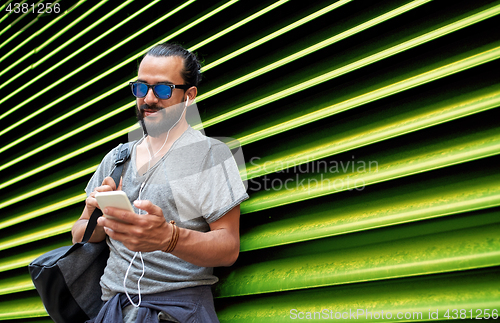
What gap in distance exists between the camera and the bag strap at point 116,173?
1500mm

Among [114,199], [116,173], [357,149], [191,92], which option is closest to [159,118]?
[191,92]

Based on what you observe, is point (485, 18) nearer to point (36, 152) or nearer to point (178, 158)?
point (178, 158)

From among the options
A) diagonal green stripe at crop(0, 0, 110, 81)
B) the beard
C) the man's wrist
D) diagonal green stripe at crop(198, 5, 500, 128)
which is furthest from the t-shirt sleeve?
diagonal green stripe at crop(0, 0, 110, 81)

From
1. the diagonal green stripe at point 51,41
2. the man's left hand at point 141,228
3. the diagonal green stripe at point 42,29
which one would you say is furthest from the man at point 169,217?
the diagonal green stripe at point 42,29

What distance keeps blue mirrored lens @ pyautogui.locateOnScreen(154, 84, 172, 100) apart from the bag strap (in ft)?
1.09

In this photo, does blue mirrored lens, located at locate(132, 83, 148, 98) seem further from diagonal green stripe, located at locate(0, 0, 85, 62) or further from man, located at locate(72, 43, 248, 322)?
diagonal green stripe, located at locate(0, 0, 85, 62)

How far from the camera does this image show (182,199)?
1.43 meters

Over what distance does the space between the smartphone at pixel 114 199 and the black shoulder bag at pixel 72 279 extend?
46cm

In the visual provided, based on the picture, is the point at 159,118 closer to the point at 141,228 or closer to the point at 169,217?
the point at 169,217

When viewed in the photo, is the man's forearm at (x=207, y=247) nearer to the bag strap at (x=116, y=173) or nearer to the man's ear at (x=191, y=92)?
the bag strap at (x=116, y=173)

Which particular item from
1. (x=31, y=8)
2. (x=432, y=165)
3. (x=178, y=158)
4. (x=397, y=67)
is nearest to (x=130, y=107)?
(x=178, y=158)

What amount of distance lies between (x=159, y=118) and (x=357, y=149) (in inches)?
38.0

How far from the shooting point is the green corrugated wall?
123 cm

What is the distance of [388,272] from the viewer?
1280mm
